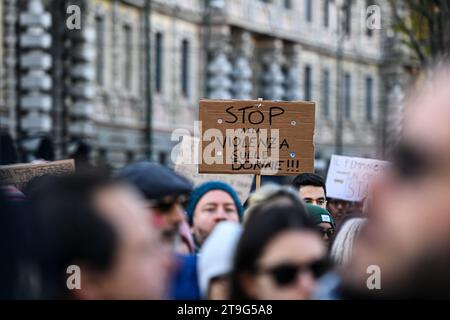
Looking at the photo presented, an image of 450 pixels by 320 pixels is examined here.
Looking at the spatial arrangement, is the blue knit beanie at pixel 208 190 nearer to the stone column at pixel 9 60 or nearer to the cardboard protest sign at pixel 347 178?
the cardboard protest sign at pixel 347 178

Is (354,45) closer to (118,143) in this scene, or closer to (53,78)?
(118,143)

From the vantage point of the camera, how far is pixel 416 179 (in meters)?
3.63

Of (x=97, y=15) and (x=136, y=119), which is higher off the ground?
(x=97, y=15)

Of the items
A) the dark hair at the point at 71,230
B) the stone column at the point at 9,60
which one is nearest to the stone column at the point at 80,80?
the stone column at the point at 9,60

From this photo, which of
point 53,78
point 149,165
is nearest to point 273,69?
point 53,78

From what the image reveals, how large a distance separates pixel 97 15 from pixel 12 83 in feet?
16.0

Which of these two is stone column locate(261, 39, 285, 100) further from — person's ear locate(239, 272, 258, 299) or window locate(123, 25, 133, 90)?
person's ear locate(239, 272, 258, 299)

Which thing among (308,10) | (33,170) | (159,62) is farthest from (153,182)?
(308,10)

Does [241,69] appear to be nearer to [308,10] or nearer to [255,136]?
[308,10]

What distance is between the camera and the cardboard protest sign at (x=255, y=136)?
9.20m

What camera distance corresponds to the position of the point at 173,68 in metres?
44.0

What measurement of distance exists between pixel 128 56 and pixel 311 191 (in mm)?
30982
